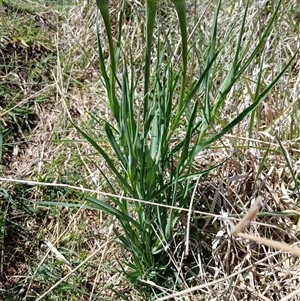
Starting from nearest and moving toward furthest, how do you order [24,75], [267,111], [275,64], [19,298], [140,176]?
[140,176]
[19,298]
[267,111]
[275,64]
[24,75]

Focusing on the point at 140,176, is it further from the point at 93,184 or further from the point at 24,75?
the point at 24,75

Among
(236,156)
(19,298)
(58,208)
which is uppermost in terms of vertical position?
(236,156)

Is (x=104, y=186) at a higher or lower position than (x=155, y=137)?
lower

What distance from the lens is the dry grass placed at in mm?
1127

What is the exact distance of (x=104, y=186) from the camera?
4.50 ft

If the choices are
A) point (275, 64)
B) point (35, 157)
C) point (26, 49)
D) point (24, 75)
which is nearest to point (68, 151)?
point (35, 157)

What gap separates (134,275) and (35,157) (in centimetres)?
63

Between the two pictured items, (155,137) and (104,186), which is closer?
(155,137)

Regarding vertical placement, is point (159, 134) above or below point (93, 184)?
above

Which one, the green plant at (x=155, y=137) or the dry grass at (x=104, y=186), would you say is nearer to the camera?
the green plant at (x=155, y=137)

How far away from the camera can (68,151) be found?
5.01 ft

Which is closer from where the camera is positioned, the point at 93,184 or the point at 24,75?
the point at 93,184

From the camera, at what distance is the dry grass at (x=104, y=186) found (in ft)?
3.70

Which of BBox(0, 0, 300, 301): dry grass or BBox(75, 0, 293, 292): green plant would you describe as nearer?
BBox(75, 0, 293, 292): green plant
